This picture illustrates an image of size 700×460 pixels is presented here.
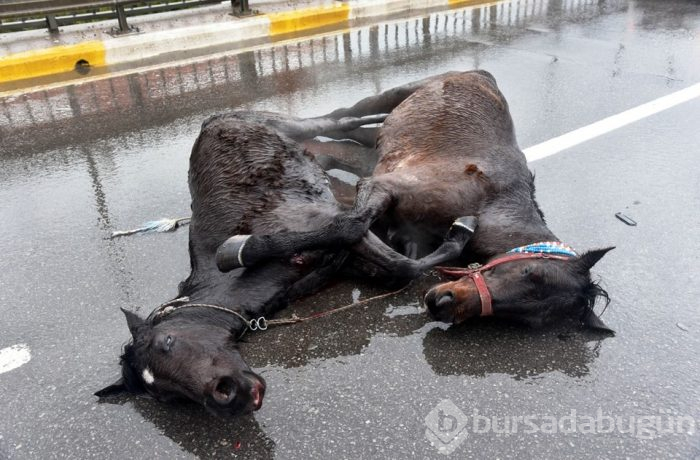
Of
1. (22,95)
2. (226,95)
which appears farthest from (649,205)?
(22,95)

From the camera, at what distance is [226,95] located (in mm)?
8109

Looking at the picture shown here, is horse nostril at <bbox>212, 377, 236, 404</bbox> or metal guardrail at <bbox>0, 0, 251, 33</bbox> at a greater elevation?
metal guardrail at <bbox>0, 0, 251, 33</bbox>

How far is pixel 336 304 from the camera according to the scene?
413 centimetres

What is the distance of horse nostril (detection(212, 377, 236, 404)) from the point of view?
278 cm

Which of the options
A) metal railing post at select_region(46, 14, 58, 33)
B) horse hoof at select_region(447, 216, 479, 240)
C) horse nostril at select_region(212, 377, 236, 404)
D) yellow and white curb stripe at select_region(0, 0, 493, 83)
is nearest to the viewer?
horse nostril at select_region(212, 377, 236, 404)

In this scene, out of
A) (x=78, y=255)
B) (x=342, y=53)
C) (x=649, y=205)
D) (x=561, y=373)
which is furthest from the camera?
(x=342, y=53)

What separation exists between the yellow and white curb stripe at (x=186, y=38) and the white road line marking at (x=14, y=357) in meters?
6.63

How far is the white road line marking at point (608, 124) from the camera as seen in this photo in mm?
6316

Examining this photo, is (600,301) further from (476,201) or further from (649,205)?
(649,205)

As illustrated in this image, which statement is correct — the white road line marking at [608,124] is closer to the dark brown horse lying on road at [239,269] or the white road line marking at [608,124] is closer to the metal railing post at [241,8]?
the dark brown horse lying on road at [239,269]

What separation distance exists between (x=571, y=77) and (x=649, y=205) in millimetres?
3894

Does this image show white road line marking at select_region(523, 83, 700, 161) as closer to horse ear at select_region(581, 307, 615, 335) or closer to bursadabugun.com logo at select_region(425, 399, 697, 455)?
horse ear at select_region(581, 307, 615, 335)

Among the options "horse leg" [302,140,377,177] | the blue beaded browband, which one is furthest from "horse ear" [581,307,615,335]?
"horse leg" [302,140,377,177]

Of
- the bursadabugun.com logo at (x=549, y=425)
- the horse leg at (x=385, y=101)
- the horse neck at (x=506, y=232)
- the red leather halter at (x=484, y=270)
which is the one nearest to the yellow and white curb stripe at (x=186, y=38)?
the horse leg at (x=385, y=101)
